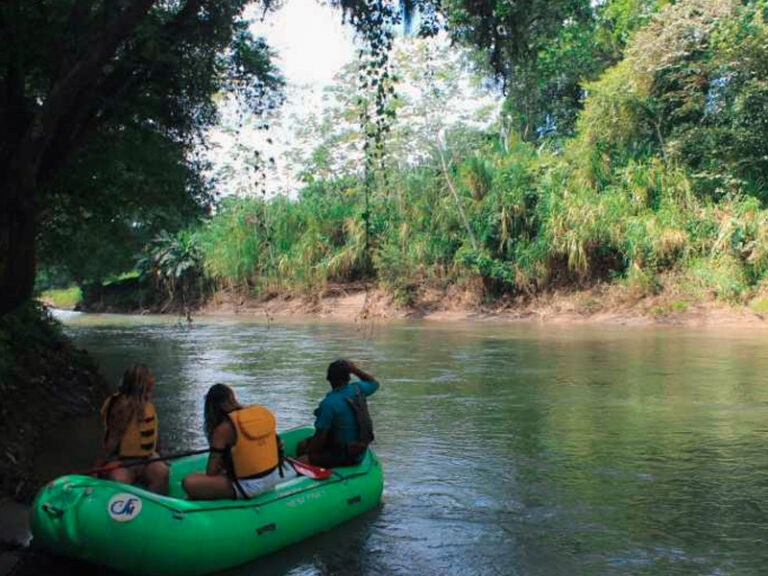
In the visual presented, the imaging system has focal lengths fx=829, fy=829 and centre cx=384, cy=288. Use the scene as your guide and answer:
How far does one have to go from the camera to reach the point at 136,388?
5.10 m

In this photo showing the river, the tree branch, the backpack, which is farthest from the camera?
the backpack

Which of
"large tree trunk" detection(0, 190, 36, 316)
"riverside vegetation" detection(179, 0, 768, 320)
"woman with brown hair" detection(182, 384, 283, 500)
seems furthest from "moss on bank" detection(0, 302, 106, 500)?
"riverside vegetation" detection(179, 0, 768, 320)

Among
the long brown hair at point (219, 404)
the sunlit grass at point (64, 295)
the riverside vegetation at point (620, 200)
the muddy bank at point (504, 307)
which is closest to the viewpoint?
the long brown hair at point (219, 404)

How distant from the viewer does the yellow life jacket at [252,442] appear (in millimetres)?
4812

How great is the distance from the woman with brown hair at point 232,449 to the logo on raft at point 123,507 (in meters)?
0.42

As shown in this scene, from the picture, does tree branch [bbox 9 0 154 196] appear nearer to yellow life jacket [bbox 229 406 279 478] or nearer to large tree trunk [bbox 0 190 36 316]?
large tree trunk [bbox 0 190 36 316]

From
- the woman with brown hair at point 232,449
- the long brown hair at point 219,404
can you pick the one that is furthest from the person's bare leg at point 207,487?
the long brown hair at point 219,404

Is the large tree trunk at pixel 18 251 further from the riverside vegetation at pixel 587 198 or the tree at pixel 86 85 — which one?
the riverside vegetation at pixel 587 198

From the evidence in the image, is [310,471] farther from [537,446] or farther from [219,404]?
[537,446]

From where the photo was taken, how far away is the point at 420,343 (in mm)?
18047

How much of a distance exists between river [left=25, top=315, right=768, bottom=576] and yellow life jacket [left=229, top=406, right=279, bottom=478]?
0.56 metres

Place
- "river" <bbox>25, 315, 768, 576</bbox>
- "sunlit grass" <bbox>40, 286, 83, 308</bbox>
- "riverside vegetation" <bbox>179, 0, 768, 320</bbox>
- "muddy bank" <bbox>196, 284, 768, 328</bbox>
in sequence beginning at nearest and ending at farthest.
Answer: "river" <bbox>25, 315, 768, 576</bbox>
"muddy bank" <bbox>196, 284, 768, 328</bbox>
"riverside vegetation" <bbox>179, 0, 768, 320</bbox>
"sunlit grass" <bbox>40, 286, 83, 308</bbox>

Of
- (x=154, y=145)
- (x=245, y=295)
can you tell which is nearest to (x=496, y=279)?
(x=245, y=295)

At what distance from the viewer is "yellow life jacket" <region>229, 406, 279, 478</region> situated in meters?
4.81
